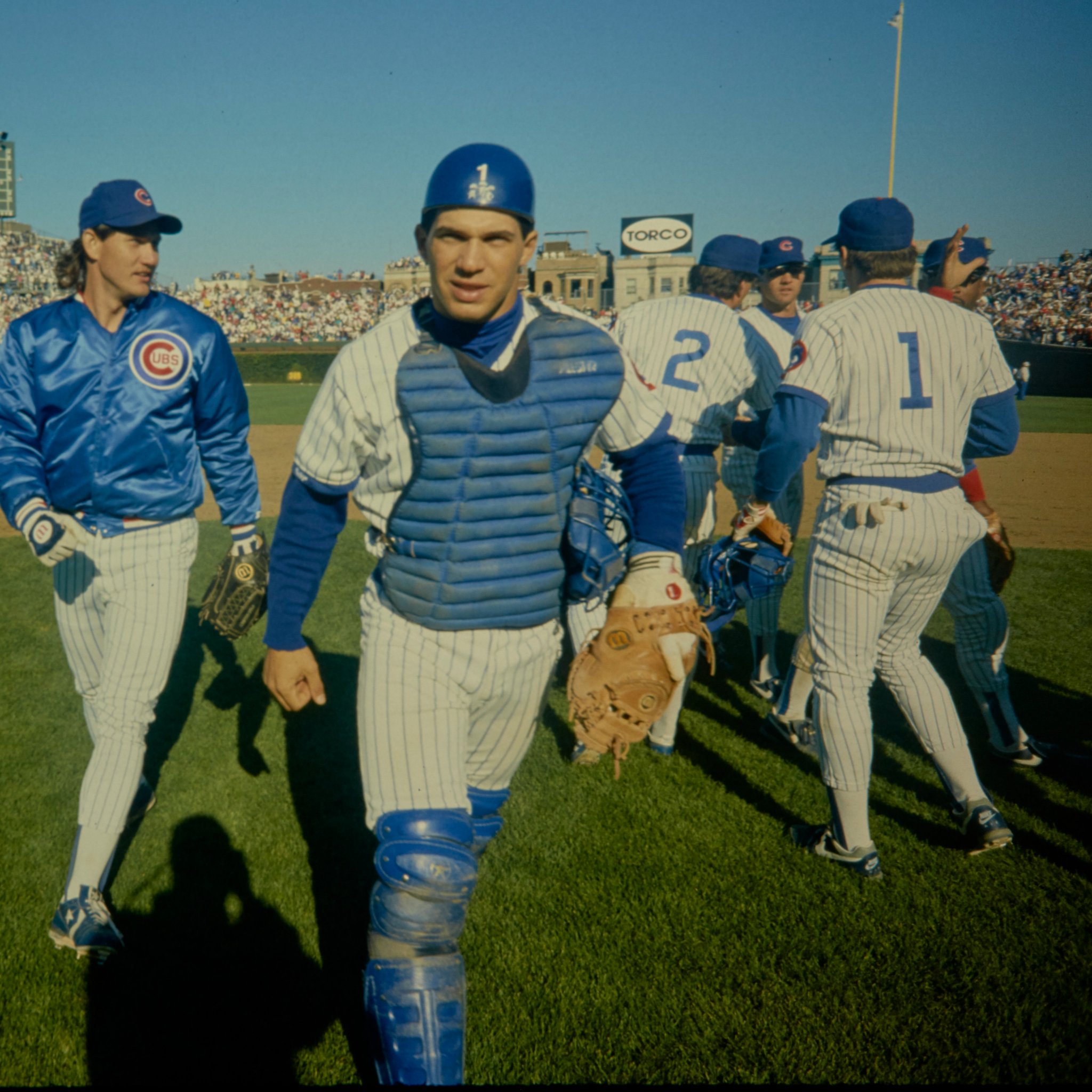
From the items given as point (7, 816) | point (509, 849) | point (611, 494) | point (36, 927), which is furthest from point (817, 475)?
point (7, 816)

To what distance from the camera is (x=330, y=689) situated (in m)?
5.05

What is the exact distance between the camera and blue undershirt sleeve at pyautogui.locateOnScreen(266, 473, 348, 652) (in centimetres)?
231

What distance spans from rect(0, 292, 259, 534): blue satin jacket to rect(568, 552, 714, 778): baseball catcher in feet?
5.69

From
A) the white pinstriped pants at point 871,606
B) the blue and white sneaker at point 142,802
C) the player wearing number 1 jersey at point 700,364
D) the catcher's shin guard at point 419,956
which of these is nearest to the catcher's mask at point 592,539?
the catcher's shin guard at point 419,956

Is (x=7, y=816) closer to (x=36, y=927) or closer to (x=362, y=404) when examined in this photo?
(x=36, y=927)

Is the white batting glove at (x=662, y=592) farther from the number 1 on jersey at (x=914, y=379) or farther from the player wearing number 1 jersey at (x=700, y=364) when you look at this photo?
the player wearing number 1 jersey at (x=700, y=364)

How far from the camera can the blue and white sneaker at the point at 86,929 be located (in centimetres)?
282

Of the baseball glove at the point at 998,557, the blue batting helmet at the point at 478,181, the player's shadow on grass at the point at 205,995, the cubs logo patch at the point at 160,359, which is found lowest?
the player's shadow on grass at the point at 205,995

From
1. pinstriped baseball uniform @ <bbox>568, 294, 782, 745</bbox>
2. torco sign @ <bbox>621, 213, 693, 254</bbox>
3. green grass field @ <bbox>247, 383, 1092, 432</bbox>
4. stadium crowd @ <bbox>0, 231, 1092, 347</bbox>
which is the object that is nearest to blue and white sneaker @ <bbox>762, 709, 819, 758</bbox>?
pinstriped baseball uniform @ <bbox>568, 294, 782, 745</bbox>

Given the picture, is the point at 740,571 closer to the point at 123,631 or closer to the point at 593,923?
the point at 593,923

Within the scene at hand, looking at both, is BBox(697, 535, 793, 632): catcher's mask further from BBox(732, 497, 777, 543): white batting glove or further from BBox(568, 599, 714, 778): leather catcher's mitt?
BBox(568, 599, 714, 778): leather catcher's mitt

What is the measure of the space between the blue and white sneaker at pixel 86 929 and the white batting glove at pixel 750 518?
2.69 meters

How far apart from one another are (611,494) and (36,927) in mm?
2503

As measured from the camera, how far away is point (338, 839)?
3535mm
